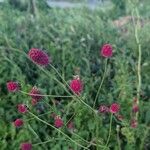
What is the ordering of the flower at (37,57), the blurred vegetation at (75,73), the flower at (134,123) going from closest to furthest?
the flower at (37,57) → the flower at (134,123) → the blurred vegetation at (75,73)

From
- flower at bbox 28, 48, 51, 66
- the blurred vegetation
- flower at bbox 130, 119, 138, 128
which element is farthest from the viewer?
the blurred vegetation

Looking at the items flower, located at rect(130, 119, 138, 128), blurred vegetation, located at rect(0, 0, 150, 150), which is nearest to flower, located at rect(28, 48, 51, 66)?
blurred vegetation, located at rect(0, 0, 150, 150)

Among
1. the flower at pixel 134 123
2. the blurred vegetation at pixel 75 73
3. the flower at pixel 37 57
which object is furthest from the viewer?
the blurred vegetation at pixel 75 73

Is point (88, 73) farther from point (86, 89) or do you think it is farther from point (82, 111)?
point (82, 111)

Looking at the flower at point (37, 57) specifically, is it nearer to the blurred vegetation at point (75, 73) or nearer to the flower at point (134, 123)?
the blurred vegetation at point (75, 73)

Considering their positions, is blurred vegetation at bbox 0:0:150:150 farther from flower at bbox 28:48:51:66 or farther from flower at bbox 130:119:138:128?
flower at bbox 28:48:51:66

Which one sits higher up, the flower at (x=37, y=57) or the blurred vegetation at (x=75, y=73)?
the flower at (x=37, y=57)

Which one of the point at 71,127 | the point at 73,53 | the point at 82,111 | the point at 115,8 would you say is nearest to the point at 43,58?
the point at 71,127

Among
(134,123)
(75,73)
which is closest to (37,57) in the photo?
(134,123)

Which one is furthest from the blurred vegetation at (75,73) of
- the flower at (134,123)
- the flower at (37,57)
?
the flower at (37,57)
